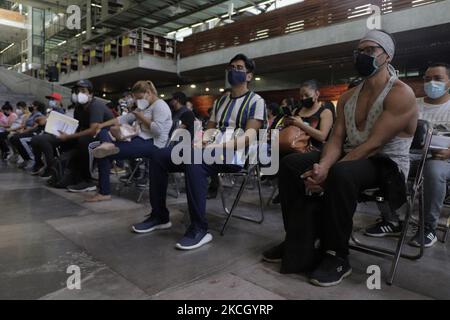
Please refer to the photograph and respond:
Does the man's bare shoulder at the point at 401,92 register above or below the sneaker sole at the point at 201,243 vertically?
above

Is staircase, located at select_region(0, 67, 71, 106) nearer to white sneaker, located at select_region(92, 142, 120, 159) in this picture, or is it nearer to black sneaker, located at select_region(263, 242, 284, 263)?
white sneaker, located at select_region(92, 142, 120, 159)

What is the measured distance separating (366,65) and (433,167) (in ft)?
3.09

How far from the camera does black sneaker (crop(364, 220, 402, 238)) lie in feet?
8.25

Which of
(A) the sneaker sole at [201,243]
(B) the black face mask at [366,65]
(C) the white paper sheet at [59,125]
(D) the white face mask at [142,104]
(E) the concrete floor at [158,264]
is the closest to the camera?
(E) the concrete floor at [158,264]

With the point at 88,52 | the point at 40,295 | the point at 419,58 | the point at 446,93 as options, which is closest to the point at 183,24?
the point at 88,52

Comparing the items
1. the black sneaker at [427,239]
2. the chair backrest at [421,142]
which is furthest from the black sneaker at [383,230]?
the chair backrest at [421,142]

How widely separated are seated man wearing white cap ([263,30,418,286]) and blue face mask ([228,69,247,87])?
33.8 inches

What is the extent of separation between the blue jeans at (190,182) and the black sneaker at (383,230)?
3.54ft

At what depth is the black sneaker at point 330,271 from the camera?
1.65 meters

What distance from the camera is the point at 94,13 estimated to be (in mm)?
17609

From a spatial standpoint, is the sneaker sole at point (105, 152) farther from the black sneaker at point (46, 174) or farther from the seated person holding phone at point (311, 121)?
the black sneaker at point (46, 174)

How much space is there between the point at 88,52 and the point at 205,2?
6.09 metres

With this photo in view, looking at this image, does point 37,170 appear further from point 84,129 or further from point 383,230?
point 383,230
